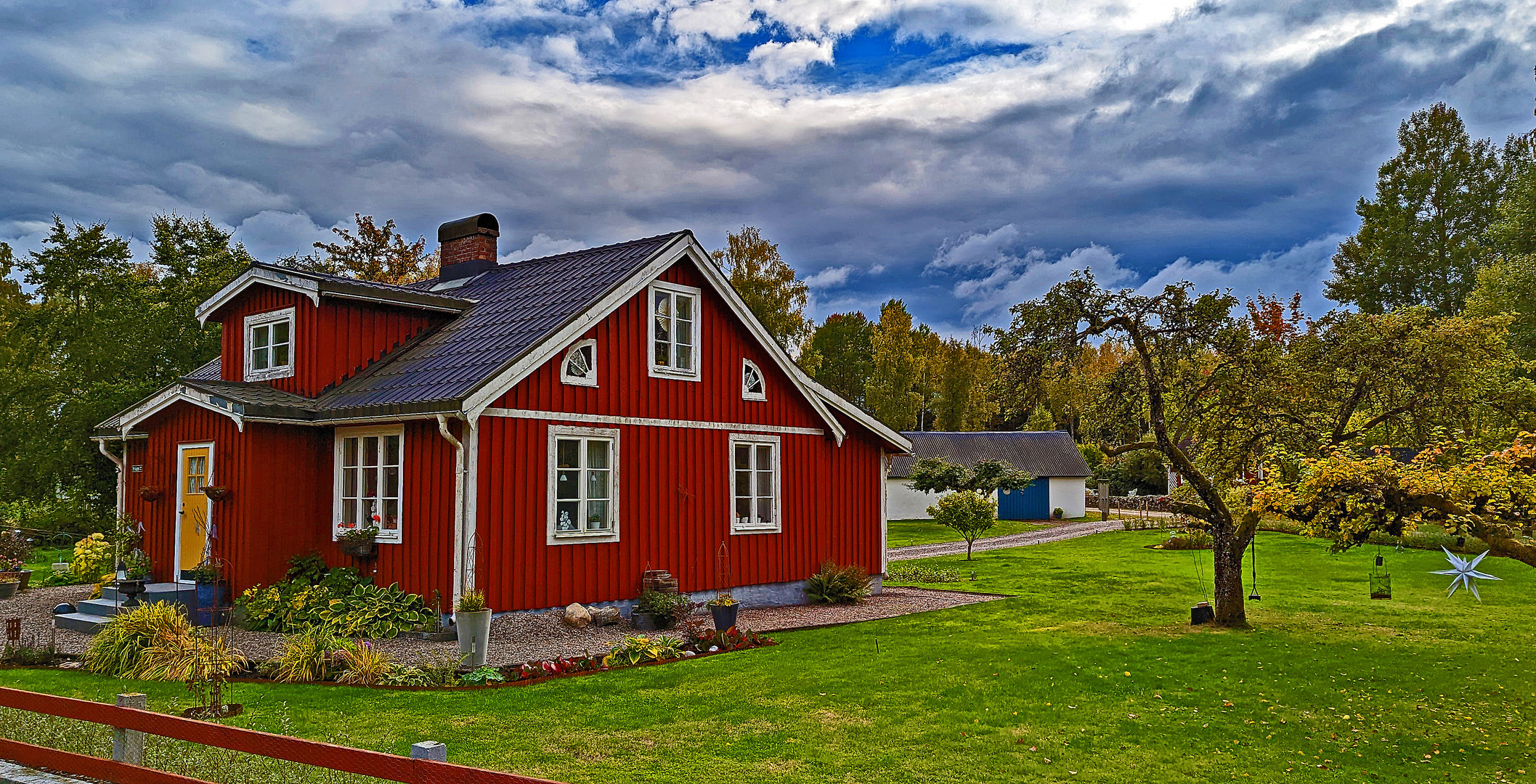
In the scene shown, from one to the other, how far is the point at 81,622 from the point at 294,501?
338 cm

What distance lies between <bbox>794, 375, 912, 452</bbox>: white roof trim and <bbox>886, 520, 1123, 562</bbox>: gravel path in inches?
363

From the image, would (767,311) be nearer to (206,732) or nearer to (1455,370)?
(1455,370)

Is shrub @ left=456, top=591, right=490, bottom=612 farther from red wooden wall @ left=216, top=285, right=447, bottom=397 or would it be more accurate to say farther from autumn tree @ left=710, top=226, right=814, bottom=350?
autumn tree @ left=710, top=226, right=814, bottom=350

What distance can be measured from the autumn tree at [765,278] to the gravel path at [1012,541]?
13.1 metres

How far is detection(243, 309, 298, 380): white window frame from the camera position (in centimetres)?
1571

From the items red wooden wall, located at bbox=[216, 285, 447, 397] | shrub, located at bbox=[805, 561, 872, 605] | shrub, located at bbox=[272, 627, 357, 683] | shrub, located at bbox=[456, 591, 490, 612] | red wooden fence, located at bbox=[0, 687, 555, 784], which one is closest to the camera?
red wooden fence, located at bbox=[0, 687, 555, 784]

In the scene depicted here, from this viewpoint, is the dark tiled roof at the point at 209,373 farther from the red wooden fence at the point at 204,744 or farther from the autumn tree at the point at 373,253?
the autumn tree at the point at 373,253

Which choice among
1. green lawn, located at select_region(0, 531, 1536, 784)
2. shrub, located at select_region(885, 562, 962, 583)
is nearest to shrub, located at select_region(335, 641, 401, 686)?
green lawn, located at select_region(0, 531, 1536, 784)

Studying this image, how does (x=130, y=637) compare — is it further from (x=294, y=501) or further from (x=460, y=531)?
(x=460, y=531)

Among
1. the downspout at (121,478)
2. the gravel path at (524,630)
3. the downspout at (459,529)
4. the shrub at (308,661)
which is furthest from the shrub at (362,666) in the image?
the downspout at (121,478)

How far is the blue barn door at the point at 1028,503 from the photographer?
160 feet

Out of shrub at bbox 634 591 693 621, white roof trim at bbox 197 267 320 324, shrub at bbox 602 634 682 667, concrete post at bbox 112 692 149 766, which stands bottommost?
shrub at bbox 602 634 682 667

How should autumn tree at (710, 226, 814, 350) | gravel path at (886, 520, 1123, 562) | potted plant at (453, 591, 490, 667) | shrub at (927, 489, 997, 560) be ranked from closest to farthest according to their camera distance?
potted plant at (453, 591, 490, 667)
shrub at (927, 489, 997, 560)
gravel path at (886, 520, 1123, 562)
autumn tree at (710, 226, 814, 350)

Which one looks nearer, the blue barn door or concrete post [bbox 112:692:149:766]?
concrete post [bbox 112:692:149:766]
